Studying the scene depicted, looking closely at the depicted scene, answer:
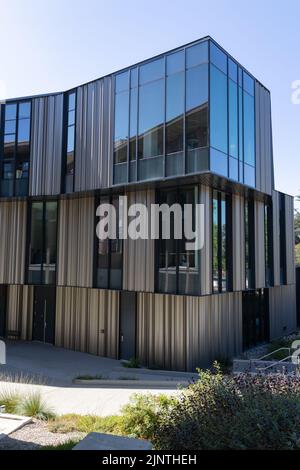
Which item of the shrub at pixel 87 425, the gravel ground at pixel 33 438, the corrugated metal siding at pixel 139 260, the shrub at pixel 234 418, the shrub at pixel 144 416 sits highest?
the corrugated metal siding at pixel 139 260

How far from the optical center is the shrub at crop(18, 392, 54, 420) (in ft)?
27.4

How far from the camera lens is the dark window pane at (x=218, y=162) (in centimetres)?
1345

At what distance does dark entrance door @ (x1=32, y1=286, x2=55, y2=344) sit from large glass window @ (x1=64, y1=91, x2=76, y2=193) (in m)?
5.84

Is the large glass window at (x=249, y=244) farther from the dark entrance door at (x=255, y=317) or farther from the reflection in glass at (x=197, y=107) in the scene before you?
the reflection in glass at (x=197, y=107)

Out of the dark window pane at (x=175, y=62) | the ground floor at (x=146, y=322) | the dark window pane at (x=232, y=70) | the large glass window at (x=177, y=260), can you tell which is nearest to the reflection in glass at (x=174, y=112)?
the dark window pane at (x=175, y=62)

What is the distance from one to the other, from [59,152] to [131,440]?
1404 cm

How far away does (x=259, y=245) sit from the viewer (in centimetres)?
1889

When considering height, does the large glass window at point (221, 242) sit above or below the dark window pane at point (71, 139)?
below

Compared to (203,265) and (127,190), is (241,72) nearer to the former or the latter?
(127,190)

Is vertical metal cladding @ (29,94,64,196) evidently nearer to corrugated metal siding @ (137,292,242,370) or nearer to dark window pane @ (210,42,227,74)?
corrugated metal siding @ (137,292,242,370)

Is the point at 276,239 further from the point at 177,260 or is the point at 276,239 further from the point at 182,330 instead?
the point at 182,330

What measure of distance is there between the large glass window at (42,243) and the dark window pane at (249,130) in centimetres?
888

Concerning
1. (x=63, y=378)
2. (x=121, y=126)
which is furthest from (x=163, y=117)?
(x=63, y=378)

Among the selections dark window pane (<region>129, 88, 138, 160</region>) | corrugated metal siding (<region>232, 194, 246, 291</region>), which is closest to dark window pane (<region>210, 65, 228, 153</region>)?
dark window pane (<region>129, 88, 138, 160</region>)
